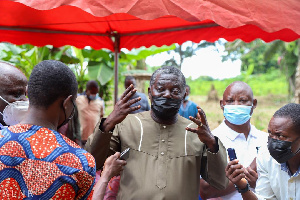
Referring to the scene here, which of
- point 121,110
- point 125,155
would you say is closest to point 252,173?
point 125,155

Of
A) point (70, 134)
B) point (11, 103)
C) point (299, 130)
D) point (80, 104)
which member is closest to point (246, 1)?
point (299, 130)

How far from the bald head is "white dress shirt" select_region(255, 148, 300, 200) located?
178cm

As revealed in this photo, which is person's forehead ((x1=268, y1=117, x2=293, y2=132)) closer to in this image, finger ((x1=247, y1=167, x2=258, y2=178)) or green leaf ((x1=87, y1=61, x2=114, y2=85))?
finger ((x1=247, y1=167, x2=258, y2=178))

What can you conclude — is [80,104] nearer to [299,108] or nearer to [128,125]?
[128,125]

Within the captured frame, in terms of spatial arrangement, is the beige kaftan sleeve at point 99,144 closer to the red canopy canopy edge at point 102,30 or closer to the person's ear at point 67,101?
the person's ear at point 67,101

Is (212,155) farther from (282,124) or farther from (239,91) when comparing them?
(239,91)

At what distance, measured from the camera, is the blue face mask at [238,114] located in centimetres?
298

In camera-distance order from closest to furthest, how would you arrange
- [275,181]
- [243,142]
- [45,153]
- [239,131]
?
[45,153]
[275,181]
[243,142]
[239,131]

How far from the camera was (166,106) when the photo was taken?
7.00 ft

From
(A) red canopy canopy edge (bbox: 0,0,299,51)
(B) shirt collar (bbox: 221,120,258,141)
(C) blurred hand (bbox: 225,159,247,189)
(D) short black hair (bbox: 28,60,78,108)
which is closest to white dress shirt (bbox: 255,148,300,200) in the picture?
(C) blurred hand (bbox: 225,159,247,189)

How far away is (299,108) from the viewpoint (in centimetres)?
223

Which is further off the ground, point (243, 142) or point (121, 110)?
point (121, 110)

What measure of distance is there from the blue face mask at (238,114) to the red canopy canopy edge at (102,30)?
1.29m

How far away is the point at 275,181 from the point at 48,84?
1736 millimetres
